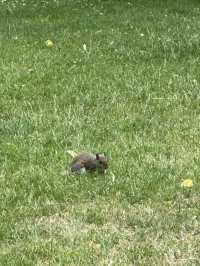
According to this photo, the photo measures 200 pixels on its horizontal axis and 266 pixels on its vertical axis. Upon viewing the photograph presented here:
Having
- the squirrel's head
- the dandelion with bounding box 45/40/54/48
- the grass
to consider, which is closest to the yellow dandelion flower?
the grass

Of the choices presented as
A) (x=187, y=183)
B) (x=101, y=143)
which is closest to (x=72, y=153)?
(x=101, y=143)

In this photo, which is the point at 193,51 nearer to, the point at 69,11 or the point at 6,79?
the point at 6,79

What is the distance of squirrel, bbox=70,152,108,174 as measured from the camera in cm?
623

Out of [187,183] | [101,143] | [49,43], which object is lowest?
[49,43]

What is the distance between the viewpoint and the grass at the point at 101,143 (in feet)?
16.7

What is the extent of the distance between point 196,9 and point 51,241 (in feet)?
40.5

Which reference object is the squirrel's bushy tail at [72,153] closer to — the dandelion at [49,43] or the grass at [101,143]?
the grass at [101,143]

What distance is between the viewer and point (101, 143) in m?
7.18

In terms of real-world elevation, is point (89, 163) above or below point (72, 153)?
above

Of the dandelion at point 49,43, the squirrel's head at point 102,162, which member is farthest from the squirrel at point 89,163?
the dandelion at point 49,43

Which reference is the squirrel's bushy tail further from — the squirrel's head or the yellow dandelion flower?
the yellow dandelion flower

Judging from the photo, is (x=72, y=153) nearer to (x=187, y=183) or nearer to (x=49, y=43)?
(x=187, y=183)

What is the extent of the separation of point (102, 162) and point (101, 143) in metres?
0.93

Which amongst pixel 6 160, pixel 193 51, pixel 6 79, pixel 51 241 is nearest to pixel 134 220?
pixel 51 241
